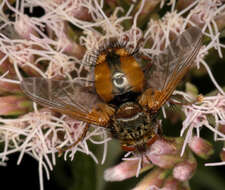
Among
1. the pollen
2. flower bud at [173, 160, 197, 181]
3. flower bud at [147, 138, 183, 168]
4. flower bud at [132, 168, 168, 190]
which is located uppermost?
the pollen

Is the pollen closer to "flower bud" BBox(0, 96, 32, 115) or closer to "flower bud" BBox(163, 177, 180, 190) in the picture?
"flower bud" BBox(0, 96, 32, 115)

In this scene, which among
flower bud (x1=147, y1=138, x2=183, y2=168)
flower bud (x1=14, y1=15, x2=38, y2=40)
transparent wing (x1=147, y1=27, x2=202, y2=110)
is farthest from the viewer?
flower bud (x1=14, y1=15, x2=38, y2=40)

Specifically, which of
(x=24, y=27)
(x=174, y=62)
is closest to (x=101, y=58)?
(x=174, y=62)

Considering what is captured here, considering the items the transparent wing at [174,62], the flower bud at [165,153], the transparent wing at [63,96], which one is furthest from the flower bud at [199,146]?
the transparent wing at [63,96]

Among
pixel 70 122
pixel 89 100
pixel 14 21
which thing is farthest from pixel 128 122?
pixel 14 21

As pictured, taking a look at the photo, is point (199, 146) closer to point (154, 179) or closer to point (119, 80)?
point (154, 179)

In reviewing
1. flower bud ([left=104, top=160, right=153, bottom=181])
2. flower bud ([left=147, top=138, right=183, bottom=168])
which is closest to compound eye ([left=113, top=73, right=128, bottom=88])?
flower bud ([left=147, top=138, right=183, bottom=168])

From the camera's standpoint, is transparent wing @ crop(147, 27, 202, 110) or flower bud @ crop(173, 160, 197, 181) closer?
transparent wing @ crop(147, 27, 202, 110)
